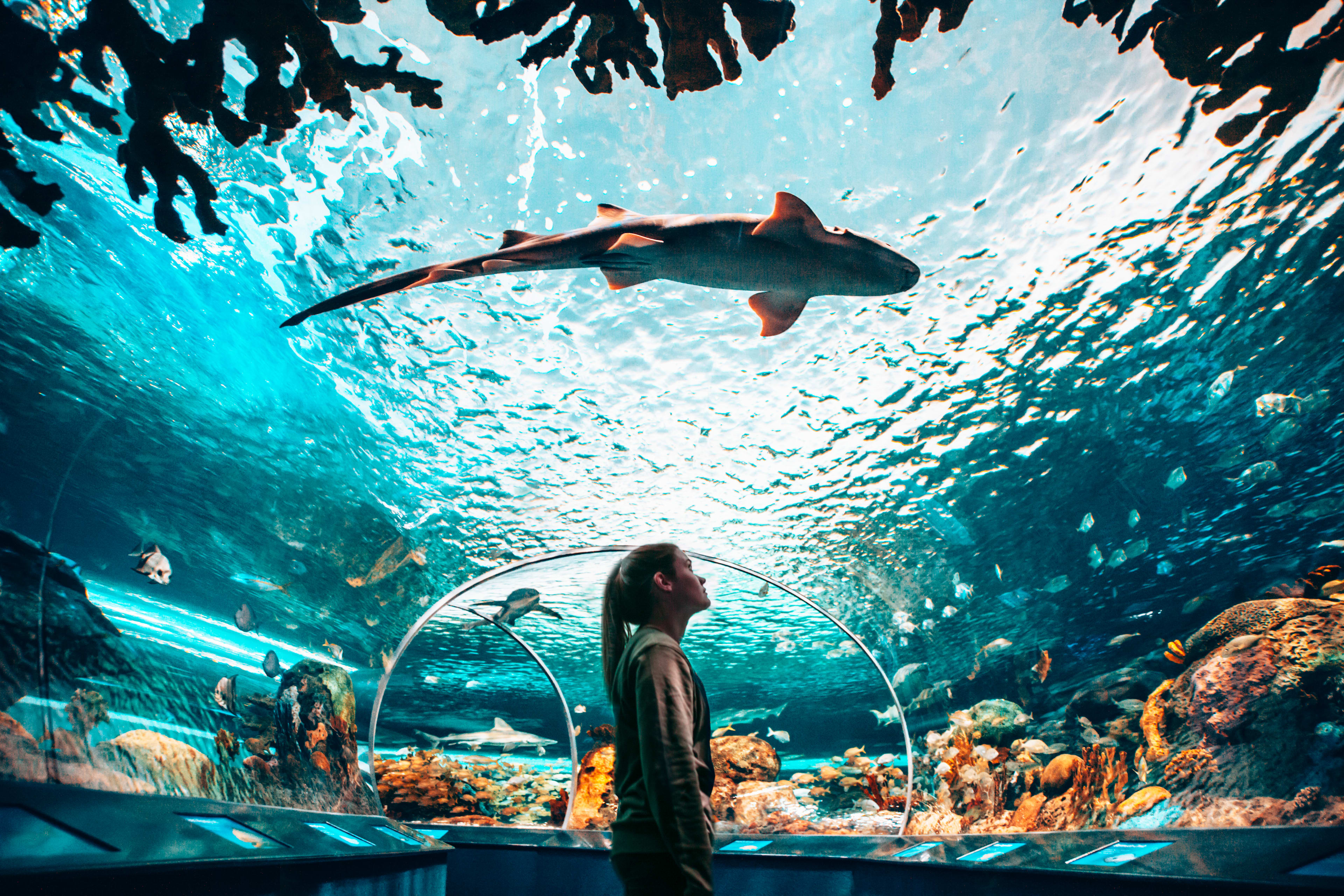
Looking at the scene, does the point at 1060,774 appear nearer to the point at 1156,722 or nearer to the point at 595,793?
the point at 1156,722

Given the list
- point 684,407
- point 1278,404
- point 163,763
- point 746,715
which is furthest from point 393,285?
point 746,715

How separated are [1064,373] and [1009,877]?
6.15 meters

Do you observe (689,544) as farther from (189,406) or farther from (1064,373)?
(189,406)

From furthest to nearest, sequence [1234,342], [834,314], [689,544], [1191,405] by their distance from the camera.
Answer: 1. [689,544]
2. [1191,405]
3. [1234,342]
4. [834,314]

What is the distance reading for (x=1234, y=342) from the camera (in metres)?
6.85

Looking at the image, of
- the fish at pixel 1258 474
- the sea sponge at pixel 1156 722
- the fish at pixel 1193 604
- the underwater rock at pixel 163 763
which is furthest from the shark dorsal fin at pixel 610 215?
the fish at pixel 1193 604

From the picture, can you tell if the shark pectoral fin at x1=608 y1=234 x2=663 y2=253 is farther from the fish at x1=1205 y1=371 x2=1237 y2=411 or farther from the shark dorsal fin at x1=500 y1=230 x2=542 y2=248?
the fish at x1=1205 y1=371 x2=1237 y2=411

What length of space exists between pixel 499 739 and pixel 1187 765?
47.7 ft

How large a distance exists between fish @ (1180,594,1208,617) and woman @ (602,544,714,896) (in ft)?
32.6

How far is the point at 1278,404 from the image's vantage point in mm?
7062

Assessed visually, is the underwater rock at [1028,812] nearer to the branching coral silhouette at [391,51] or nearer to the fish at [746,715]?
the fish at [746,715]

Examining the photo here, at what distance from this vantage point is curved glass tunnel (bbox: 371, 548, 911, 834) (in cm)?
1055

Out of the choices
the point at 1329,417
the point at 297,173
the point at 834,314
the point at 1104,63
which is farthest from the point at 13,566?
the point at 1329,417

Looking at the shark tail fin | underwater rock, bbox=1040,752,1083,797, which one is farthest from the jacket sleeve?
underwater rock, bbox=1040,752,1083,797
